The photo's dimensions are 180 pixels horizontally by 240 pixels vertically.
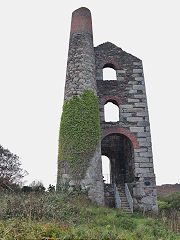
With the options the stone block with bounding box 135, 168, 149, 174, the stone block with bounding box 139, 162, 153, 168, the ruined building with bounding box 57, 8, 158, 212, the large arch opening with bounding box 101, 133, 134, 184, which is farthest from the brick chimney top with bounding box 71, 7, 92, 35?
the stone block with bounding box 135, 168, 149, 174

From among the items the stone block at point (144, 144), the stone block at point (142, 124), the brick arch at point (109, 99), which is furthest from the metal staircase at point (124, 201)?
the brick arch at point (109, 99)

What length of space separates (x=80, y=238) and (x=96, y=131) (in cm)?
733

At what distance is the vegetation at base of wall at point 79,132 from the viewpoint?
10.3 m

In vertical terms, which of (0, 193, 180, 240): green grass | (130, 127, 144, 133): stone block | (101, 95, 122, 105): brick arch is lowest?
(0, 193, 180, 240): green grass

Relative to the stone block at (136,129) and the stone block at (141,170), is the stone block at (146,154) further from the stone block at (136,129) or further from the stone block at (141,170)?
the stone block at (136,129)

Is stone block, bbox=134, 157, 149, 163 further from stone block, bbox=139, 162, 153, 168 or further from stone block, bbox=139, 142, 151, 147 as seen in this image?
stone block, bbox=139, 142, 151, 147

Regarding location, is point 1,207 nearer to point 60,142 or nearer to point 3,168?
point 60,142

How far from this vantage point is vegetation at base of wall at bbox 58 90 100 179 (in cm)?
1031

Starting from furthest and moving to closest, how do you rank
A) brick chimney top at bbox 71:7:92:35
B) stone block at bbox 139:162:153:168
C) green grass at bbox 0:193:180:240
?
brick chimney top at bbox 71:7:92:35, stone block at bbox 139:162:153:168, green grass at bbox 0:193:180:240

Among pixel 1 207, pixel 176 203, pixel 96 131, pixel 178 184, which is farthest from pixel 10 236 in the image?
pixel 178 184

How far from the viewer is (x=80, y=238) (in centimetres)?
402

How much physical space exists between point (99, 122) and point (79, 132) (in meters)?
1.46


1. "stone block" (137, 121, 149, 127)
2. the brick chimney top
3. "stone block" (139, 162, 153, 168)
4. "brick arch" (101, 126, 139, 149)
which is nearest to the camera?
"stone block" (139, 162, 153, 168)

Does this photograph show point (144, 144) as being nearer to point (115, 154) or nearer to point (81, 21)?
point (115, 154)
